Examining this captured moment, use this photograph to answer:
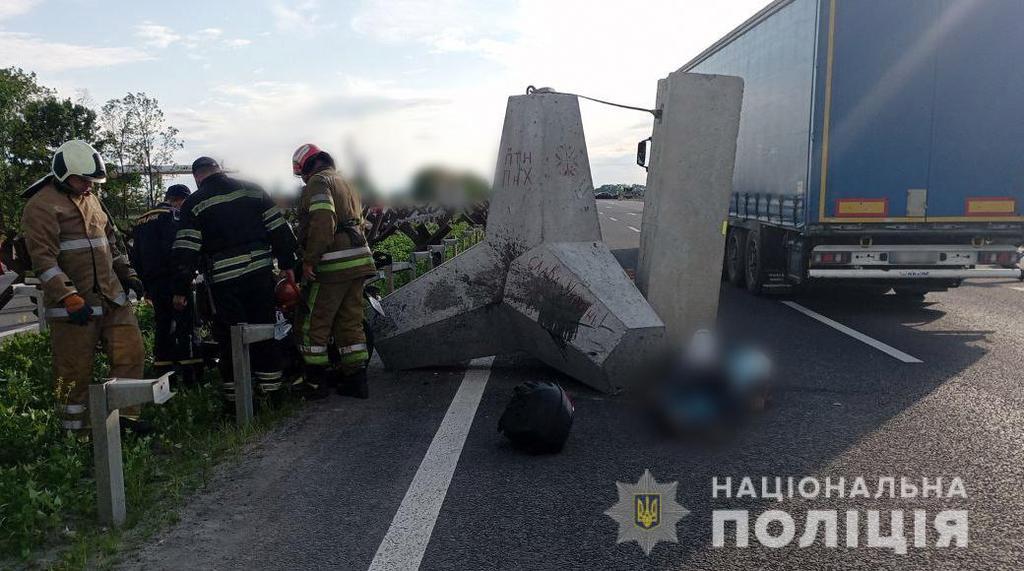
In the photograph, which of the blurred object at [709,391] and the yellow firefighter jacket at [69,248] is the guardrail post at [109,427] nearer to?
the yellow firefighter jacket at [69,248]

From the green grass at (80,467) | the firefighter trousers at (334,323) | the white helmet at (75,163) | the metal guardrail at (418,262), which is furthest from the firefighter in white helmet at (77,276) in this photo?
the metal guardrail at (418,262)

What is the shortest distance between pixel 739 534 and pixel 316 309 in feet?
12.8

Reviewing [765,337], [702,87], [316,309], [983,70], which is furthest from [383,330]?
[983,70]

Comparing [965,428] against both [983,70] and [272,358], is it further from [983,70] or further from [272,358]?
[983,70]

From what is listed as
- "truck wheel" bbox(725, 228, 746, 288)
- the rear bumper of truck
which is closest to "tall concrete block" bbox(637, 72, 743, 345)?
the rear bumper of truck

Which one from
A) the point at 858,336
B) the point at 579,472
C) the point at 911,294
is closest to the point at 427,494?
the point at 579,472

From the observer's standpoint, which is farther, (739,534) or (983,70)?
(983,70)

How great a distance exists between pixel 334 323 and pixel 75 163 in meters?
2.25

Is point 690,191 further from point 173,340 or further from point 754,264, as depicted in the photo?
point 754,264

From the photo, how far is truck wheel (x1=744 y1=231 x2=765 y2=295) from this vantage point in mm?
12289

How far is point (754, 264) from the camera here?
41.7ft

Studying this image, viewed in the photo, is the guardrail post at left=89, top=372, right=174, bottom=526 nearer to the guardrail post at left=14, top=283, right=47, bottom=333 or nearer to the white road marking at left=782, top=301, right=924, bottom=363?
the guardrail post at left=14, top=283, right=47, bottom=333

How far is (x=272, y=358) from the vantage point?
6.19 meters

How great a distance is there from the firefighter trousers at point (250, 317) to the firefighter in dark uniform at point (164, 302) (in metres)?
0.91
